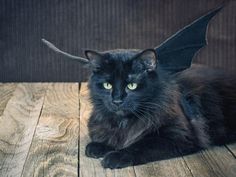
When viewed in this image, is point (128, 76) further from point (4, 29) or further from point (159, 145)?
point (4, 29)

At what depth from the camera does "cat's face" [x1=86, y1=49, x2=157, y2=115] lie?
1.96 m

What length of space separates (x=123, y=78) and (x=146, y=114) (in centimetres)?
18

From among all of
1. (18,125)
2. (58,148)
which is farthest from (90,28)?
(58,148)

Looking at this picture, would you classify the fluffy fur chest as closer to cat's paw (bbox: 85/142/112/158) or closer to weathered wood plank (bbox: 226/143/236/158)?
cat's paw (bbox: 85/142/112/158)

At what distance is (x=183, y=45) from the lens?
213cm

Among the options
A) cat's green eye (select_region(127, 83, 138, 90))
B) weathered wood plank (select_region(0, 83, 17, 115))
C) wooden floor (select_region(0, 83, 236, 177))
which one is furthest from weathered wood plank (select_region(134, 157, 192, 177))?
weathered wood plank (select_region(0, 83, 17, 115))

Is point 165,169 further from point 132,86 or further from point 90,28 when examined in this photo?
point 90,28

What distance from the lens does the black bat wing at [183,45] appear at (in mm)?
2088

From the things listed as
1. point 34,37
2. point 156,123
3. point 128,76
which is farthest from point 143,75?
point 34,37

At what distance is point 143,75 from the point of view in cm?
199

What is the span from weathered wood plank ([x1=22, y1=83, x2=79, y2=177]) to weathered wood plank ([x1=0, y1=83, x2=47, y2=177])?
0.11 ft

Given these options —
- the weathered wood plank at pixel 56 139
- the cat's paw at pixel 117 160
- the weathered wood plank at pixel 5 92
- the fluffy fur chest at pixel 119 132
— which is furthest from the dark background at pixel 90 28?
the cat's paw at pixel 117 160

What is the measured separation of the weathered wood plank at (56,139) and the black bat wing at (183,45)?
19.9 inches

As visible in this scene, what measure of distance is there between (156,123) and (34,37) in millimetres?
1570
